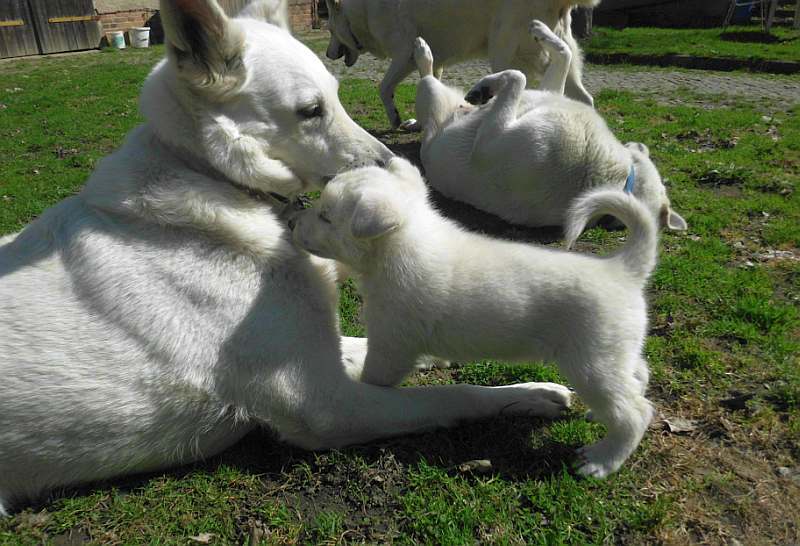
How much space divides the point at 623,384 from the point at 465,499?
873 millimetres

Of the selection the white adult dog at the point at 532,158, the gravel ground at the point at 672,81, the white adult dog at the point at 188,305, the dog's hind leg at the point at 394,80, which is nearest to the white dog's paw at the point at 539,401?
the white adult dog at the point at 188,305

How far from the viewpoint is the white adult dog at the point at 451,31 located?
7.63 metres

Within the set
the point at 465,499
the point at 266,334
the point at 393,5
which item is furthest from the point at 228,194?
Result: the point at 393,5

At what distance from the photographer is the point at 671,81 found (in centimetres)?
1259

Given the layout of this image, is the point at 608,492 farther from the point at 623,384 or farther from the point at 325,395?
the point at 325,395

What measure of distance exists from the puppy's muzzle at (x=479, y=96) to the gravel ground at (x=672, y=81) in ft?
19.1

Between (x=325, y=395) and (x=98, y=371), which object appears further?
(x=325, y=395)

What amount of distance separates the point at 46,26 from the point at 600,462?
882 inches

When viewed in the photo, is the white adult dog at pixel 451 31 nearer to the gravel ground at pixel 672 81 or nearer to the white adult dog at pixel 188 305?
the gravel ground at pixel 672 81

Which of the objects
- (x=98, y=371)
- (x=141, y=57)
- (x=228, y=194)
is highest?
(x=228, y=194)

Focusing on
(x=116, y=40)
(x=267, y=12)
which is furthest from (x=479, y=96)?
(x=116, y=40)

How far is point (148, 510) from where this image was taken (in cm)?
271

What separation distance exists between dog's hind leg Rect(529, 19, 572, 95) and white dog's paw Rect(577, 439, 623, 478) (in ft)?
15.2

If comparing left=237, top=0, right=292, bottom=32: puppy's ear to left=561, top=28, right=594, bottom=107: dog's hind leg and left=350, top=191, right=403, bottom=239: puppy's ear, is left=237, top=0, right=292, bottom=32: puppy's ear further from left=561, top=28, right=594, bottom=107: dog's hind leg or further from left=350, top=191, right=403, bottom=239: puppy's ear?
left=561, top=28, right=594, bottom=107: dog's hind leg
